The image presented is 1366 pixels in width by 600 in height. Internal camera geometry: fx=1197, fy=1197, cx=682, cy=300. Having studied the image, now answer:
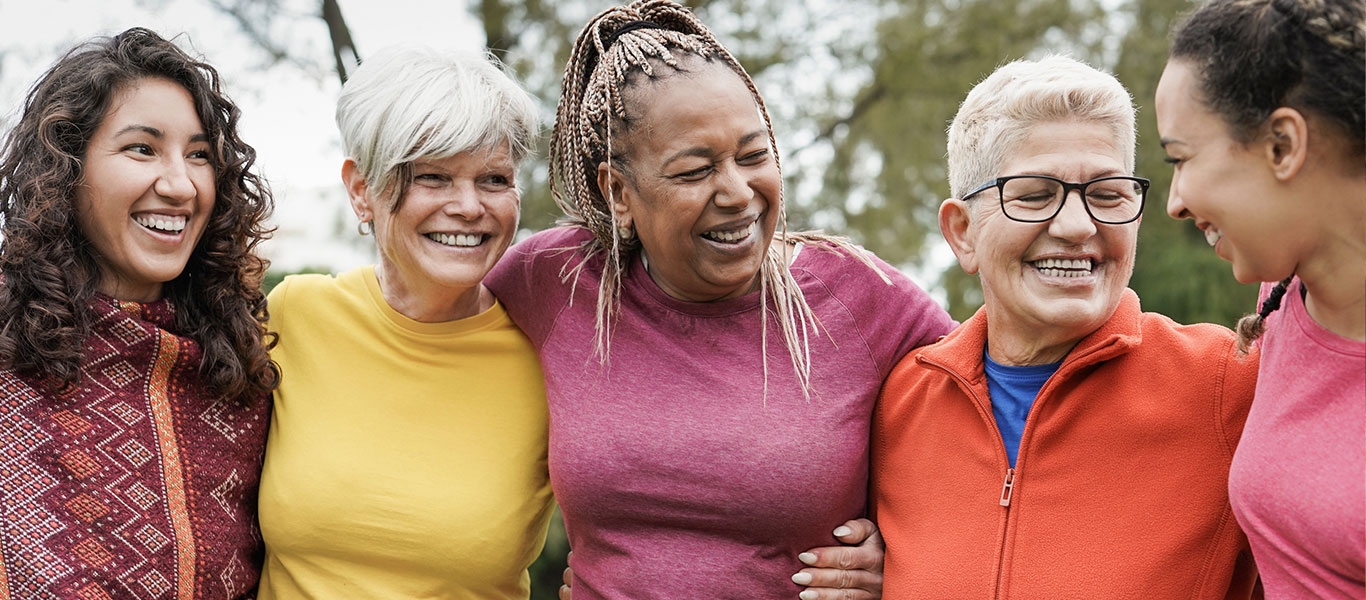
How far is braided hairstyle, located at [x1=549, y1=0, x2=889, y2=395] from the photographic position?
2658 mm

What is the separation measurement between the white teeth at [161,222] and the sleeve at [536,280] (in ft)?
2.41

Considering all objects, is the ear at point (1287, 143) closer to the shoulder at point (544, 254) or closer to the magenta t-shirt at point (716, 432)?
the magenta t-shirt at point (716, 432)

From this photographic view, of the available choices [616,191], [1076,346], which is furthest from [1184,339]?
[616,191]

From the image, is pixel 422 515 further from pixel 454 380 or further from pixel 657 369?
pixel 657 369

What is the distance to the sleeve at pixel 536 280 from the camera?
116 inches

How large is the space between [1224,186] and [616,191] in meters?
1.31

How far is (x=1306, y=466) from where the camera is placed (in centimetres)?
185

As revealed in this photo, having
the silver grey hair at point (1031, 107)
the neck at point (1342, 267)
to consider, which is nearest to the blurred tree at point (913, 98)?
the silver grey hair at point (1031, 107)

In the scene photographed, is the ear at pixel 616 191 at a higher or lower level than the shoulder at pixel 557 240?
A: higher

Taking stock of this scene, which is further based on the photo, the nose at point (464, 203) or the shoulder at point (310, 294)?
the shoulder at point (310, 294)

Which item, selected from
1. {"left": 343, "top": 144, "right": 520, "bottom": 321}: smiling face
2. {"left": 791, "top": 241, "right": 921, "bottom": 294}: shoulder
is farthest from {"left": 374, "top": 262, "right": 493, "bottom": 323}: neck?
{"left": 791, "top": 241, "right": 921, "bottom": 294}: shoulder

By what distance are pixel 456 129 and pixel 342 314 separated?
594 mm

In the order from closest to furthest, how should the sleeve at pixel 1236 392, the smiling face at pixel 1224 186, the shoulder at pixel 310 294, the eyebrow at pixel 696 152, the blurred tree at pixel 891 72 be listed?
1. the smiling face at pixel 1224 186
2. the sleeve at pixel 1236 392
3. the eyebrow at pixel 696 152
4. the shoulder at pixel 310 294
5. the blurred tree at pixel 891 72

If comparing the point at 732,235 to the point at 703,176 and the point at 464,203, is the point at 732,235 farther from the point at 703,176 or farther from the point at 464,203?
the point at 464,203
